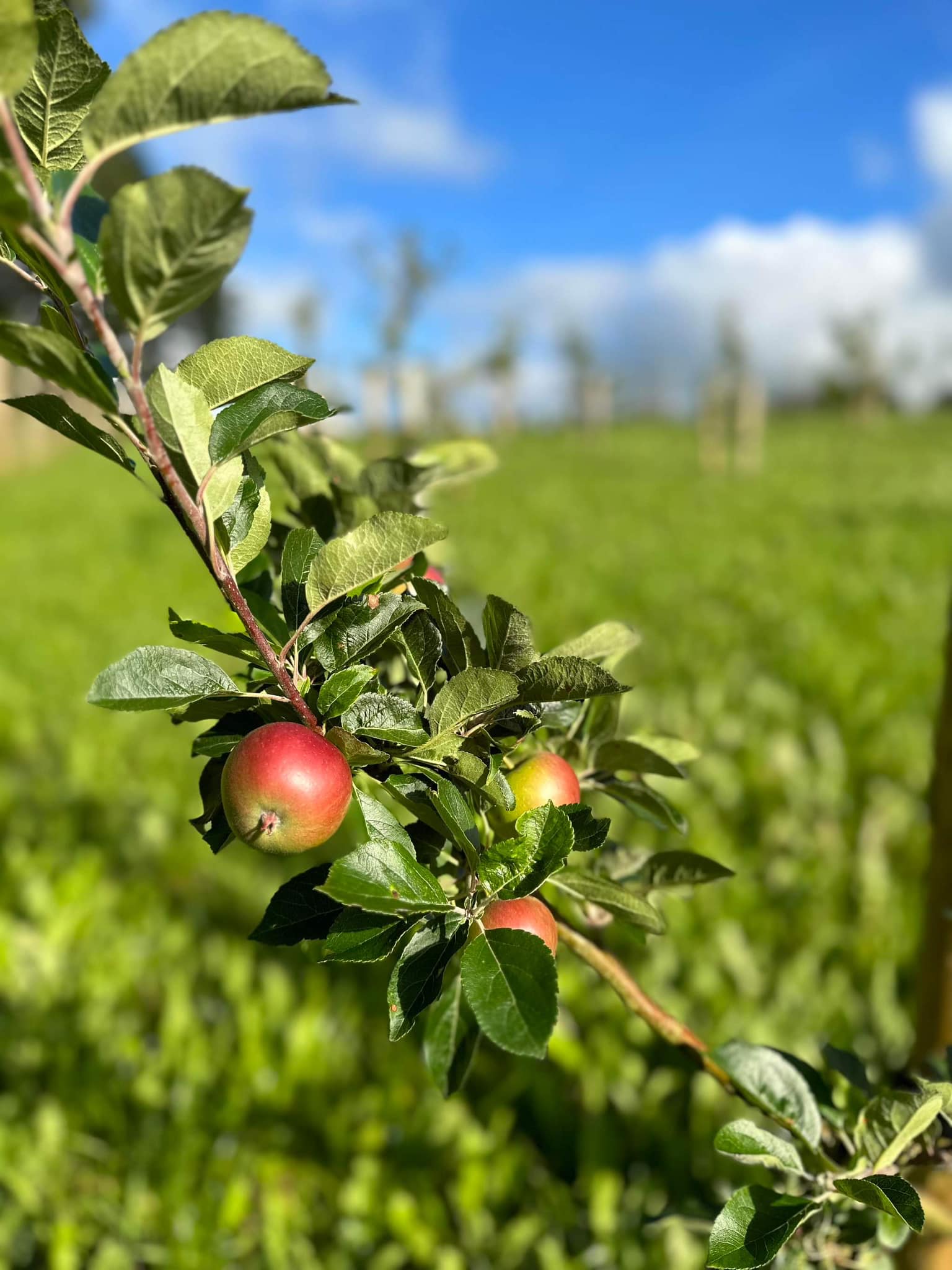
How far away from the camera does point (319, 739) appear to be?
47 cm

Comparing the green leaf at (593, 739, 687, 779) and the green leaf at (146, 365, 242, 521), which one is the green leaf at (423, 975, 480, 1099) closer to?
the green leaf at (593, 739, 687, 779)

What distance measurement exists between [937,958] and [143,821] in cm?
262

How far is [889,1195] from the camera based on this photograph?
51cm

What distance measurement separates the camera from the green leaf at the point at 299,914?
1.65ft

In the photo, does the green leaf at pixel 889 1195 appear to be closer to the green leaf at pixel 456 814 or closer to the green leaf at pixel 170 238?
the green leaf at pixel 456 814

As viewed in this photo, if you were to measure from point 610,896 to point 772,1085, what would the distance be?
23cm

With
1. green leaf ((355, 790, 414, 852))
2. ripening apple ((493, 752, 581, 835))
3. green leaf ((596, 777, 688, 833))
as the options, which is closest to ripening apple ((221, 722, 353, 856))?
green leaf ((355, 790, 414, 852))

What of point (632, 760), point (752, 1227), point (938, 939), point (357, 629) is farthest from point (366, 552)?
point (938, 939)

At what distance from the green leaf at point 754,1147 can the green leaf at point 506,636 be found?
30cm

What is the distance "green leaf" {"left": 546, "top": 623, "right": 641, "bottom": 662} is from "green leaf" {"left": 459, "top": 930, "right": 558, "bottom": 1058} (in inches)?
7.5

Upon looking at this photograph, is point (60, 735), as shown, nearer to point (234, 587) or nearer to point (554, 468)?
point (234, 587)

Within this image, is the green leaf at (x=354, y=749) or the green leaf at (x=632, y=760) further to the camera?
the green leaf at (x=632, y=760)

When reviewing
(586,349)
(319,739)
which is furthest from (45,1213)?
(586,349)

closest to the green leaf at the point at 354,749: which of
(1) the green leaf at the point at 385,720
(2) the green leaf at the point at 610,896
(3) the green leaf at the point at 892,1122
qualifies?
(1) the green leaf at the point at 385,720
